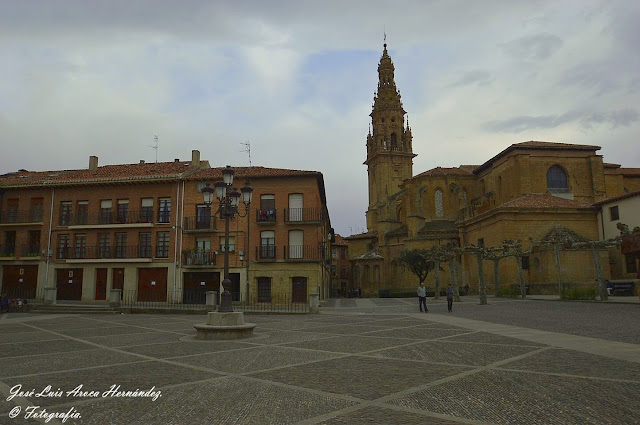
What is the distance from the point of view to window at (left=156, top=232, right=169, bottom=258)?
101ft

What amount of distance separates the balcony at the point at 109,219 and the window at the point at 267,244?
7864 millimetres

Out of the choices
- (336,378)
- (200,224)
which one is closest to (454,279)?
(200,224)

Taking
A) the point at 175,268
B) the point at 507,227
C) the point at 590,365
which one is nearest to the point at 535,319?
the point at 590,365

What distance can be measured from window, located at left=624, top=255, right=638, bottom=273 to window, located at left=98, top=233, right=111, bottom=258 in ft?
121

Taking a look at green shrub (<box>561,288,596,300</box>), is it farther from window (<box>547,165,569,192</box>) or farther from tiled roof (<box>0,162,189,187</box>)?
tiled roof (<box>0,162,189,187</box>)

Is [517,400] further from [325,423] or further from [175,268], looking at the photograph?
[175,268]

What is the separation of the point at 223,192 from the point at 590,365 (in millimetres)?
10145

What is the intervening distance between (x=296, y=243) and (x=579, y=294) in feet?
55.1

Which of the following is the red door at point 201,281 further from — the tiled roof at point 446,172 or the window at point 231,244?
the tiled roof at point 446,172

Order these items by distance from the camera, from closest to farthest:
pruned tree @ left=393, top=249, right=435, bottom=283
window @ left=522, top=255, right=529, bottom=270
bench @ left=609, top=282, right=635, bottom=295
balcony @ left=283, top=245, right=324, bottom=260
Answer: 1. bench @ left=609, top=282, right=635, bottom=295
2. balcony @ left=283, top=245, right=324, bottom=260
3. window @ left=522, top=255, right=529, bottom=270
4. pruned tree @ left=393, top=249, right=435, bottom=283

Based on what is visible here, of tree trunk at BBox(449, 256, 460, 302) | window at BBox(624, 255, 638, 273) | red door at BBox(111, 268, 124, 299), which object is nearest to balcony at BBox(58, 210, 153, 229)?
red door at BBox(111, 268, 124, 299)

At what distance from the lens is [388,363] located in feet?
26.4

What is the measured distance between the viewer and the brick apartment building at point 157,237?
97.2 ft

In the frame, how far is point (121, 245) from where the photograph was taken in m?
31.2
